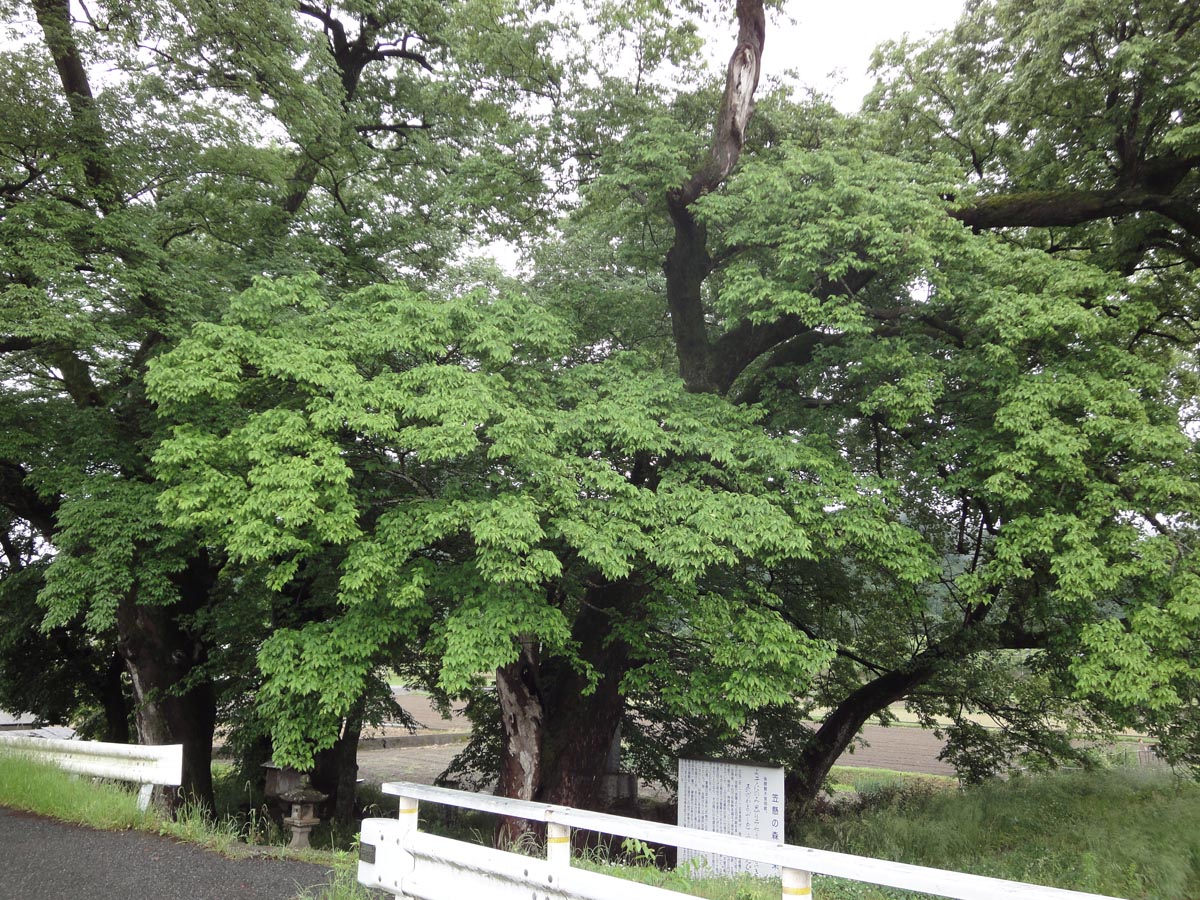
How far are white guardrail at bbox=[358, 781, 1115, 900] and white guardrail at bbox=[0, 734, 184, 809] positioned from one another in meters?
2.77

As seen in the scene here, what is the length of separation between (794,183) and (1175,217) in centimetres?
520

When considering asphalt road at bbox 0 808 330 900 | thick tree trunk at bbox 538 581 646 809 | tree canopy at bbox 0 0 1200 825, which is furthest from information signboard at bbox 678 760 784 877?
asphalt road at bbox 0 808 330 900

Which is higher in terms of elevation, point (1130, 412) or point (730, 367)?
point (730, 367)

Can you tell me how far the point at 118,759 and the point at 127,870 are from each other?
210 cm

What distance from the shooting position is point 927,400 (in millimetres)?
9070

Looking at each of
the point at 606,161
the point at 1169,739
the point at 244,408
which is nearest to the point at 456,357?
the point at 244,408

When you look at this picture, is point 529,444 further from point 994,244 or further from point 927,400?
point 994,244

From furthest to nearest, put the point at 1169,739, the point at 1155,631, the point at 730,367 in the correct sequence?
the point at 730,367
the point at 1169,739
the point at 1155,631

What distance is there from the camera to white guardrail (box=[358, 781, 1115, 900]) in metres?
2.66

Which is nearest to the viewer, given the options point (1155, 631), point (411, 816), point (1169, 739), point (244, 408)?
point (411, 816)

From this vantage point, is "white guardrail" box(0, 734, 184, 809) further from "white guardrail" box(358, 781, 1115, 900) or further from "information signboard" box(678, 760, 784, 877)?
"information signboard" box(678, 760, 784, 877)

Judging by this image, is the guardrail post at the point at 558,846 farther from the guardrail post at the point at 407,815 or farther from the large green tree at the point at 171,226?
the large green tree at the point at 171,226

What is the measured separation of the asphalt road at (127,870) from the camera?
459 cm

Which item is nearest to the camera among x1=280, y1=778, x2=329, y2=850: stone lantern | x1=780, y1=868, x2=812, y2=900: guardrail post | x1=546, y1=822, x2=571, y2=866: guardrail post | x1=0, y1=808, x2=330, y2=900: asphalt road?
x1=780, y1=868, x2=812, y2=900: guardrail post
